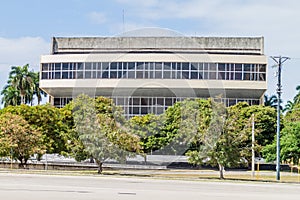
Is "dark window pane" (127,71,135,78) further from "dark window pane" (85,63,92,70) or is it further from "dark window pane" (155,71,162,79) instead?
"dark window pane" (85,63,92,70)

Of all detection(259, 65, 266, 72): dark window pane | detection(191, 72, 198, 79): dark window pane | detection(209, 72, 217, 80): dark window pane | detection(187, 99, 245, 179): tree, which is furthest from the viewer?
detection(259, 65, 266, 72): dark window pane

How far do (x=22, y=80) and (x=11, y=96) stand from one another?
424cm

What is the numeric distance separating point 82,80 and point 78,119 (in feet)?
95.0

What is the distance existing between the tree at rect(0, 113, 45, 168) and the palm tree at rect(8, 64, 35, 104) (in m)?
37.3

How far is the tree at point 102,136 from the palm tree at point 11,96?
46.2m

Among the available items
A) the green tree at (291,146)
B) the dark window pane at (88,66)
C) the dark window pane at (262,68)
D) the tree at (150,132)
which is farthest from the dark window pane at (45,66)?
the green tree at (291,146)

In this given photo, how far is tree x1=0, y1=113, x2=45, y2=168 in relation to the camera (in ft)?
140

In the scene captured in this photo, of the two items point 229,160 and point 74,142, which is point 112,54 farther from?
point 229,160

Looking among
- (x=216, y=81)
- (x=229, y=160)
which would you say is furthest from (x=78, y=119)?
(x=216, y=81)

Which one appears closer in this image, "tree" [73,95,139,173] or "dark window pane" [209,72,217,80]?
"tree" [73,95,139,173]

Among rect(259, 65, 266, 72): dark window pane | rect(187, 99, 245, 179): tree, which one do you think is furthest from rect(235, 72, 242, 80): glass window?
rect(187, 99, 245, 179): tree

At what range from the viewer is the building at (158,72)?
67.5 m

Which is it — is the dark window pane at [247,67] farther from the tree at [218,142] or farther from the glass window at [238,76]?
the tree at [218,142]

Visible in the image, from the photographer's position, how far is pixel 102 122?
3788cm
